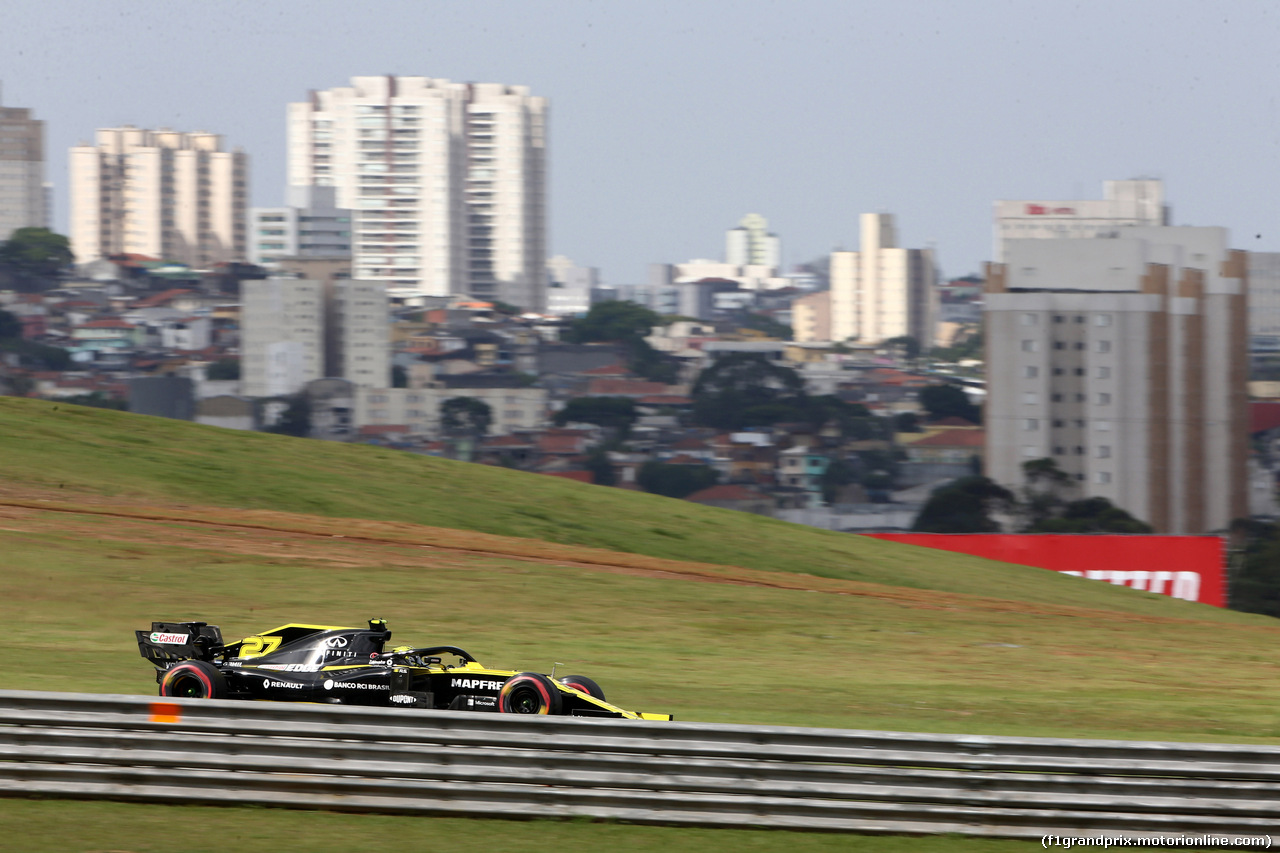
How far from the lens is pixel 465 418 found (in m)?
179

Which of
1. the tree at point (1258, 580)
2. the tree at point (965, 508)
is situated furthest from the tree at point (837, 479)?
the tree at point (1258, 580)

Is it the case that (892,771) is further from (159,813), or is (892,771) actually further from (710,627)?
(710,627)

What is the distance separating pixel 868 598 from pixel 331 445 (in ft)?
55.8

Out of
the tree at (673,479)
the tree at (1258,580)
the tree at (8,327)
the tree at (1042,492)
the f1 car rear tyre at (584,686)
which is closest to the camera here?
the f1 car rear tyre at (584,686)

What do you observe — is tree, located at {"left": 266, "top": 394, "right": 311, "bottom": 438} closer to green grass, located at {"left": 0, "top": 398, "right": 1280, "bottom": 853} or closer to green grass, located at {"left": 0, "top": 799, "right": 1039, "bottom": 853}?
green grass, located at {"left": 0, "top": 398, "right": 1280, "bottom": 853}

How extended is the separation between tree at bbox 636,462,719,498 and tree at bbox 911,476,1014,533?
136 ft

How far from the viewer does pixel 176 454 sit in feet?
106

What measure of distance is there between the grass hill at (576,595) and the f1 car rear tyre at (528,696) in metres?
2.71

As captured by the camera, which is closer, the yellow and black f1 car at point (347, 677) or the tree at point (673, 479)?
the yellow and black f1 car at point (347, 677)

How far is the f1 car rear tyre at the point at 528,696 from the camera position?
11.9 metres

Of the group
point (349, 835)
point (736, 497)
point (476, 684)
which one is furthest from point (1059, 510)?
point (349, 835)

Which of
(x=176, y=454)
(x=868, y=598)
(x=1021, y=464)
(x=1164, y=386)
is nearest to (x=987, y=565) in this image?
(x=868, y=598)

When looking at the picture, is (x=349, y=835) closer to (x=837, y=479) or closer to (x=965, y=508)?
(x=965, y=508)

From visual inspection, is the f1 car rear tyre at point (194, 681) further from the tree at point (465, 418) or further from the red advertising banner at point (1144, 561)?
the tree at point (465, 418)
